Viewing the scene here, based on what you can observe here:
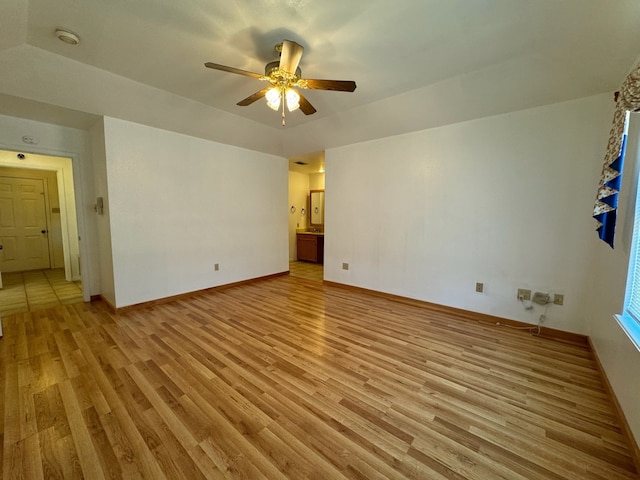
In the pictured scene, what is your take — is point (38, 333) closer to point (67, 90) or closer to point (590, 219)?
point (67, 90)

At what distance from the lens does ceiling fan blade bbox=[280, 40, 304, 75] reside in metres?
1.80

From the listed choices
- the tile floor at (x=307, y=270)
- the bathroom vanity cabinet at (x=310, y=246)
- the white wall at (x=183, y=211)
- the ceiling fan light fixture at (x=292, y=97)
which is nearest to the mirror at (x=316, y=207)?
the bathroom vanity cabinet at (x=310, y=246)

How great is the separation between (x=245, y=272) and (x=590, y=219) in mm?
4829

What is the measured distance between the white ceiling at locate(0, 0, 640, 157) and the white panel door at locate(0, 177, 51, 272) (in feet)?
12.3

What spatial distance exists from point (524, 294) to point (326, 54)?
3327 mm

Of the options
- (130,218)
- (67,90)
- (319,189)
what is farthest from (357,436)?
(319,189)

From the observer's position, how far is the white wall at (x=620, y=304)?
58.1 inches

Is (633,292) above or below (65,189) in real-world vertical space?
below

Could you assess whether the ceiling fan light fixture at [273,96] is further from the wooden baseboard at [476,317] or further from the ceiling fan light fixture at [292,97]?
the wooden baseboard at [476,317]

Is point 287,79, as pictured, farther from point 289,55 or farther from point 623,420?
point 623,420

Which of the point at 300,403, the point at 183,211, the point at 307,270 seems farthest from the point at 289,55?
the point at 307,270

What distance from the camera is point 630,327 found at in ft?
5.24

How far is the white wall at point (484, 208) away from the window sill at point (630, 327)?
1.10m

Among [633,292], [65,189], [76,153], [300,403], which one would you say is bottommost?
[300,403]
